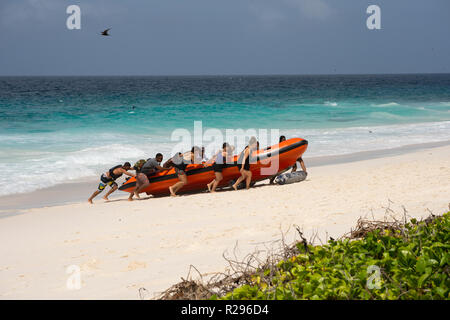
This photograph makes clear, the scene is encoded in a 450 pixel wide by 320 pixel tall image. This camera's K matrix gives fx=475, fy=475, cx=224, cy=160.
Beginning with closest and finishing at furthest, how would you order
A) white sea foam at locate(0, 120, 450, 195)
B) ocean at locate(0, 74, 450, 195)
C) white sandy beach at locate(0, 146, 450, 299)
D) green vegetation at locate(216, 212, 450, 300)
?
green vegetation at locate(216, 212, 450, 300) → white sandy beach at locate(0, 146, 450, 299) → white sea foam at locate(0, 120, 450, 195) → ocean at locate(0, 74, 450, 195)

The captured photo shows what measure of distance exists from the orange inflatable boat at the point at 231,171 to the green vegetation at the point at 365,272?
6.19 meters

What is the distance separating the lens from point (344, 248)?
11.5ft

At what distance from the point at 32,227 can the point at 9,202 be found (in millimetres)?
2668

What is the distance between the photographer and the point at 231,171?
985 cm

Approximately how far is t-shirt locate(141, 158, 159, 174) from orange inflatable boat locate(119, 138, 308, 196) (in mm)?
151

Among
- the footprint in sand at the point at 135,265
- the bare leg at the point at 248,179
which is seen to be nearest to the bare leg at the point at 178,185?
the bare leg at the point at 248,179

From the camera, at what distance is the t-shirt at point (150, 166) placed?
9763 millimetres

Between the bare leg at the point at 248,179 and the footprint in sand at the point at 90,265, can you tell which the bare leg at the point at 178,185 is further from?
the footprint in sand at the point at 90,265

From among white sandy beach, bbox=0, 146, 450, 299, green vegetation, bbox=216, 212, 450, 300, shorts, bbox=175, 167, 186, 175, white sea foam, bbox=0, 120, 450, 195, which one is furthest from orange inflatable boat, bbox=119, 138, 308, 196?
green vegetation, bbox=216, 212, 450, 300

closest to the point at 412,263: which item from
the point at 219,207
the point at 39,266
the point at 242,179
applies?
the point at 39,266

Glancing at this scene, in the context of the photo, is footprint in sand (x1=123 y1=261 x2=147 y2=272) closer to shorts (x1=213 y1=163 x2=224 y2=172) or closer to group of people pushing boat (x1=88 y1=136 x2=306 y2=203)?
group of people pushing boat (x1=88 y1=136 x2=306 y2=203)

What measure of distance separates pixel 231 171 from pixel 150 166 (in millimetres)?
1679

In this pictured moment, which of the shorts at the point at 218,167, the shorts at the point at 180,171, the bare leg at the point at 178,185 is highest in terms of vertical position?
the shorts at the point at 218,167

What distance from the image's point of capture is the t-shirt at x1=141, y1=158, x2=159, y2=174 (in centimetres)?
976
